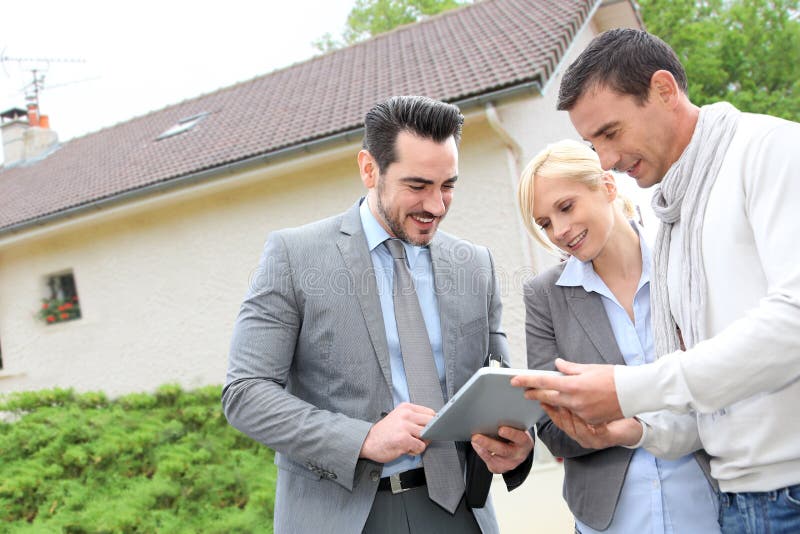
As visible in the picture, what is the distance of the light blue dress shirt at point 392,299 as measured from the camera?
2.24 metres

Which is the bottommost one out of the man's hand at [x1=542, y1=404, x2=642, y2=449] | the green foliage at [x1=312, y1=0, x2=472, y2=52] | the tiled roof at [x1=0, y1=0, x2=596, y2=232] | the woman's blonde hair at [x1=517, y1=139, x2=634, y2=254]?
the man's hand at [x1=542, y1=404, x2=642, y2=449]

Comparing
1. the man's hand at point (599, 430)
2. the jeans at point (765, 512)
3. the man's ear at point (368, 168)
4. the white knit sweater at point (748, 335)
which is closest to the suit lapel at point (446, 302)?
the man's ear at point (368, 168)

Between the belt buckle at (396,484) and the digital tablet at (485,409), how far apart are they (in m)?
0.25

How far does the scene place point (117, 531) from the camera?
560cm

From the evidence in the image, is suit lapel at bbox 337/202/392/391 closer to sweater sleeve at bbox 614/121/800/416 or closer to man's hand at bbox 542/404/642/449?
man's hand at bbox 542/404/642/449

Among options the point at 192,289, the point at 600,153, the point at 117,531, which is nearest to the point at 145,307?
the point at 192,289

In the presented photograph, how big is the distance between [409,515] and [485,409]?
48 cm

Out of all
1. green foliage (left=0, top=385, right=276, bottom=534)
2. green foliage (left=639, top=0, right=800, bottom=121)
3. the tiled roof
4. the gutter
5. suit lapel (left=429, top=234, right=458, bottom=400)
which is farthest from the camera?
green foliage (left=639, top=0, right=800, bottom=121)

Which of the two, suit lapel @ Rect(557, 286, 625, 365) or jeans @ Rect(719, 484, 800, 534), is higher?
suit lapel @ Rect(557, 286, 625, 365)

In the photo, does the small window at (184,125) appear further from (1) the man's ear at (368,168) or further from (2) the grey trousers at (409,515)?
(2) the grey trousers at (409,515)

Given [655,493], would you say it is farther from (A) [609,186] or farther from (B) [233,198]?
(B) [233,198]

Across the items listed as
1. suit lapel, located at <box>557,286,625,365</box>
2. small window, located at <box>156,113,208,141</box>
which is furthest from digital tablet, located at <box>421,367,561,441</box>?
small window, located at <box>156,113,208,141</box>

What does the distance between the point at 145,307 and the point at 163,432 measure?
3.58m

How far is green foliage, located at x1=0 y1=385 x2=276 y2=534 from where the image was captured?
581 cm
